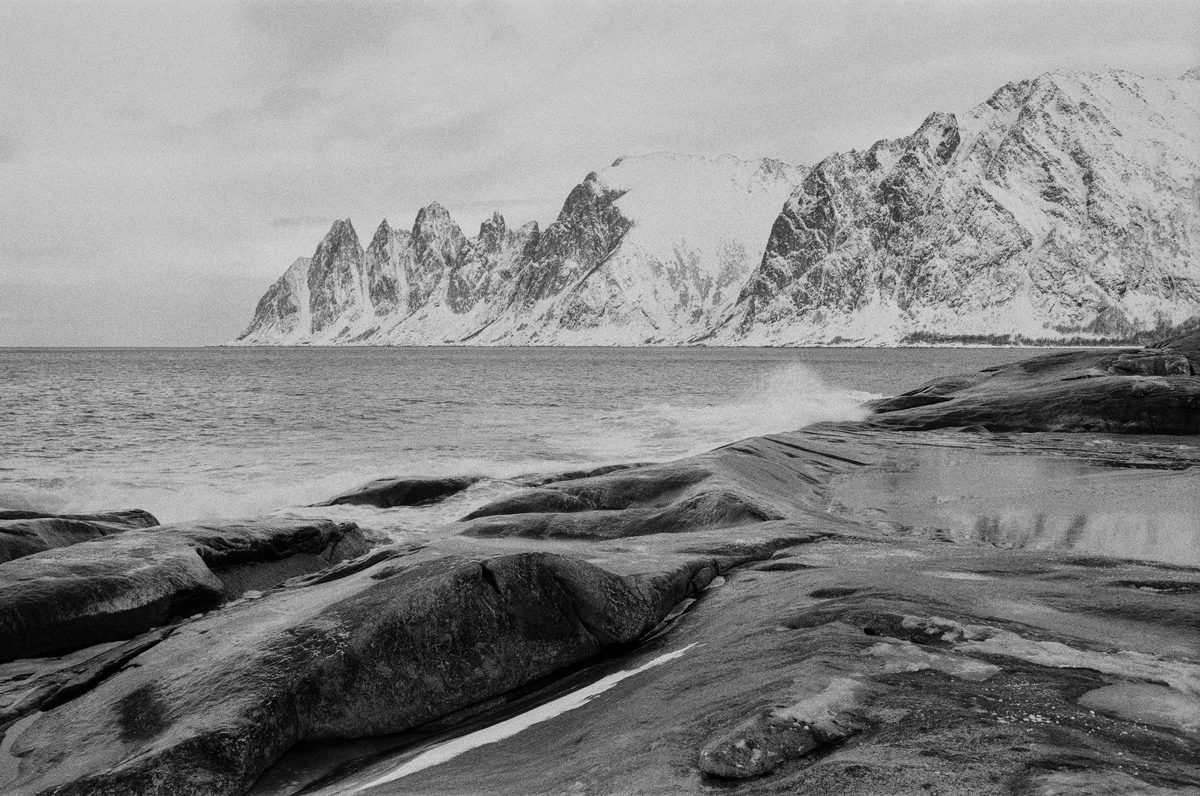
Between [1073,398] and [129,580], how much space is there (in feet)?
94.1

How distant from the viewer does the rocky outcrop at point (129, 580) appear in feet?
35.1

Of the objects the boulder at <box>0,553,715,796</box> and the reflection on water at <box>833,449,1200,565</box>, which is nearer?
the boulder at <box>0,553,715,796</box>

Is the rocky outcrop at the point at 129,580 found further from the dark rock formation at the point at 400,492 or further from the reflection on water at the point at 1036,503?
the reflection on water at the point at 1036,503

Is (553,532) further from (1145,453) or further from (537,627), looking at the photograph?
(1145,453)

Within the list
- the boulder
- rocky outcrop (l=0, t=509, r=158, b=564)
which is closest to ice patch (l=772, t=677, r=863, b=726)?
the boulder

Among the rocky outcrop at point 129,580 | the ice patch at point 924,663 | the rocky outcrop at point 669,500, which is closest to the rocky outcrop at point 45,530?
the rocky outcrop at point 129,580

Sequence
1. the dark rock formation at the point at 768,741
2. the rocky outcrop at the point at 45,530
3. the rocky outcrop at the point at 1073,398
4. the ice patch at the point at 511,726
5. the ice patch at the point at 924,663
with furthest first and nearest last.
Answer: the rocky outcrop at the point at 1073,398, the rocky outcrop at the point at 45,530, the ice patch at the point at 511,726, the ice patch at the point at 924,663, the dark rock formation at the point at 768,741

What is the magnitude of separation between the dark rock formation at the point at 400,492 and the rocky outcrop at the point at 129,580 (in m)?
5.98

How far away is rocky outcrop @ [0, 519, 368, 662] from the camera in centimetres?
1069

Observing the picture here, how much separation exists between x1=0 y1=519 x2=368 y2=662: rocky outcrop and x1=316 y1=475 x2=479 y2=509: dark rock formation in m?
5.98

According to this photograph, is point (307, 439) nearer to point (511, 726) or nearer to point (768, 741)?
point (511, 726)

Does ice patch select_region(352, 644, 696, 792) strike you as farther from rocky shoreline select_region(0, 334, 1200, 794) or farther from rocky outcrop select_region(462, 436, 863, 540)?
rocky outcrop select_region(462, 436, 863, 540)

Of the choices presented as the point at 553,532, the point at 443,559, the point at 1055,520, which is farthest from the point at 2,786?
the point at 1055,520

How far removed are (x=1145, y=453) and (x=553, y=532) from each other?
59.4 feet
